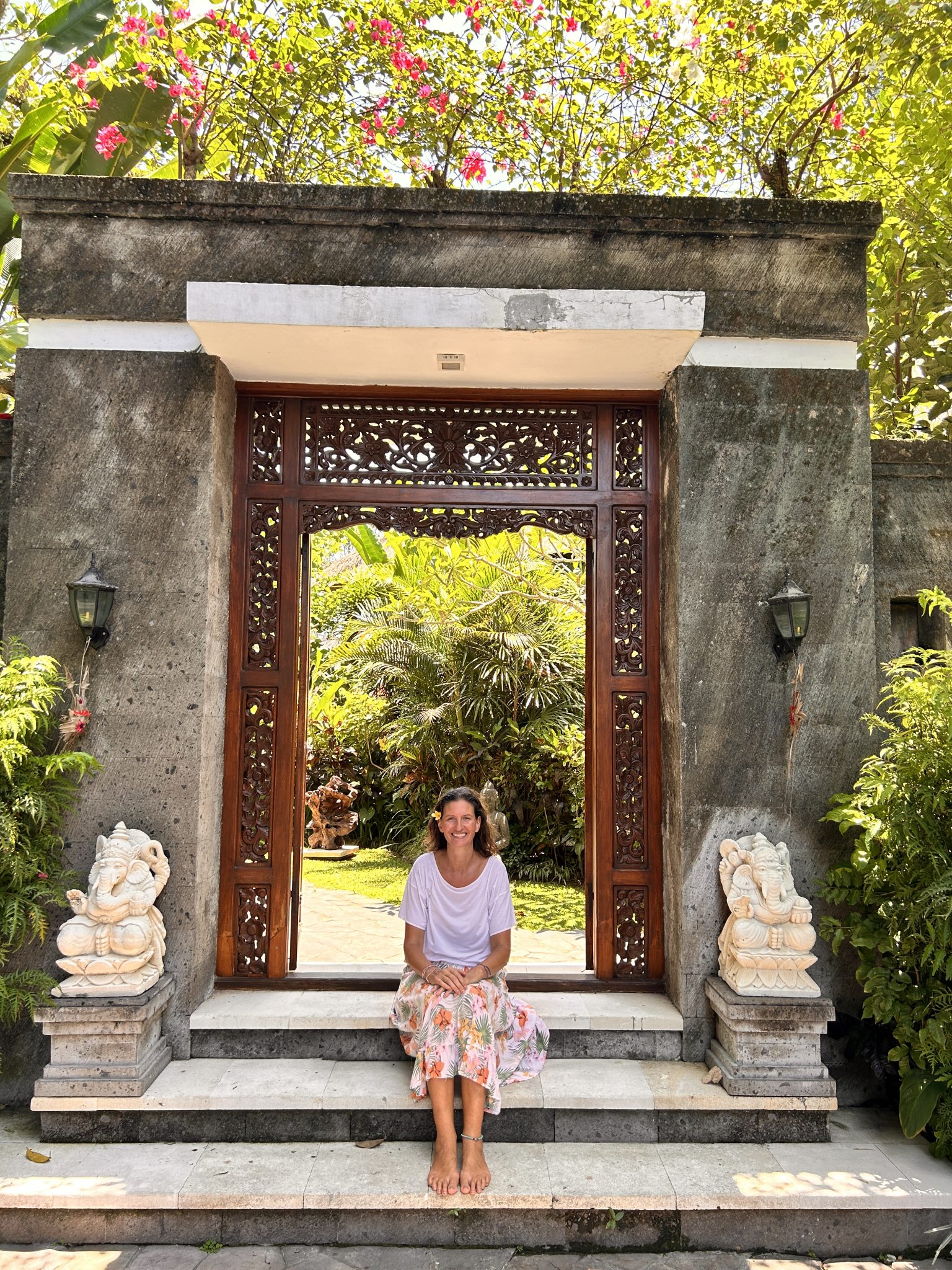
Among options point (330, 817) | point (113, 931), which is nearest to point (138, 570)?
point (113, 931)

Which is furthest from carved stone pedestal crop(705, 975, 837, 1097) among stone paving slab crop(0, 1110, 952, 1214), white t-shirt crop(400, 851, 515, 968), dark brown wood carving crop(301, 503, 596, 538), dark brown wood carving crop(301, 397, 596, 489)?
dark brown wood carving crop(301, 397, 596, 489)

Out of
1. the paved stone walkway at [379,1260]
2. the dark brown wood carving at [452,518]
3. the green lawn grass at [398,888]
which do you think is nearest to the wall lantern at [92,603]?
the dark brown wood carving at [452,518]

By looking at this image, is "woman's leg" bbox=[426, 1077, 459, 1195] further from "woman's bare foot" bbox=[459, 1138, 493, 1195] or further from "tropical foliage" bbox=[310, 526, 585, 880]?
"tropical foliage" bbox=[310, 526, 585, 880]

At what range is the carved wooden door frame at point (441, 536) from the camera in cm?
429

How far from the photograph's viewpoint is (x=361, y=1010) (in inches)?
155

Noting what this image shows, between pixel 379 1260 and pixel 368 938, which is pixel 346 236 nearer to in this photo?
pixel 379 1260

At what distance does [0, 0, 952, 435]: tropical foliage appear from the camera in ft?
17.1

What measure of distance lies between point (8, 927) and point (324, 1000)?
145cm

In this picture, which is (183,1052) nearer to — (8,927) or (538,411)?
(8,927)

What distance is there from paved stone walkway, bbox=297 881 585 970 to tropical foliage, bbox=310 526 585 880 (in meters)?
2.08

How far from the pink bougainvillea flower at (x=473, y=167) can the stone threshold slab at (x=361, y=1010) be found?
505 centimetres

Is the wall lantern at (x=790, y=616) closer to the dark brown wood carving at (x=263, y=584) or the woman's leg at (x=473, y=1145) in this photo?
the woman's leg at (x=473, y=1145)

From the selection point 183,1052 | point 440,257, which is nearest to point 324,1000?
point 183,1052

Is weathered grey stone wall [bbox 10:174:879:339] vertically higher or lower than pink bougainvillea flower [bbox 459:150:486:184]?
lower
